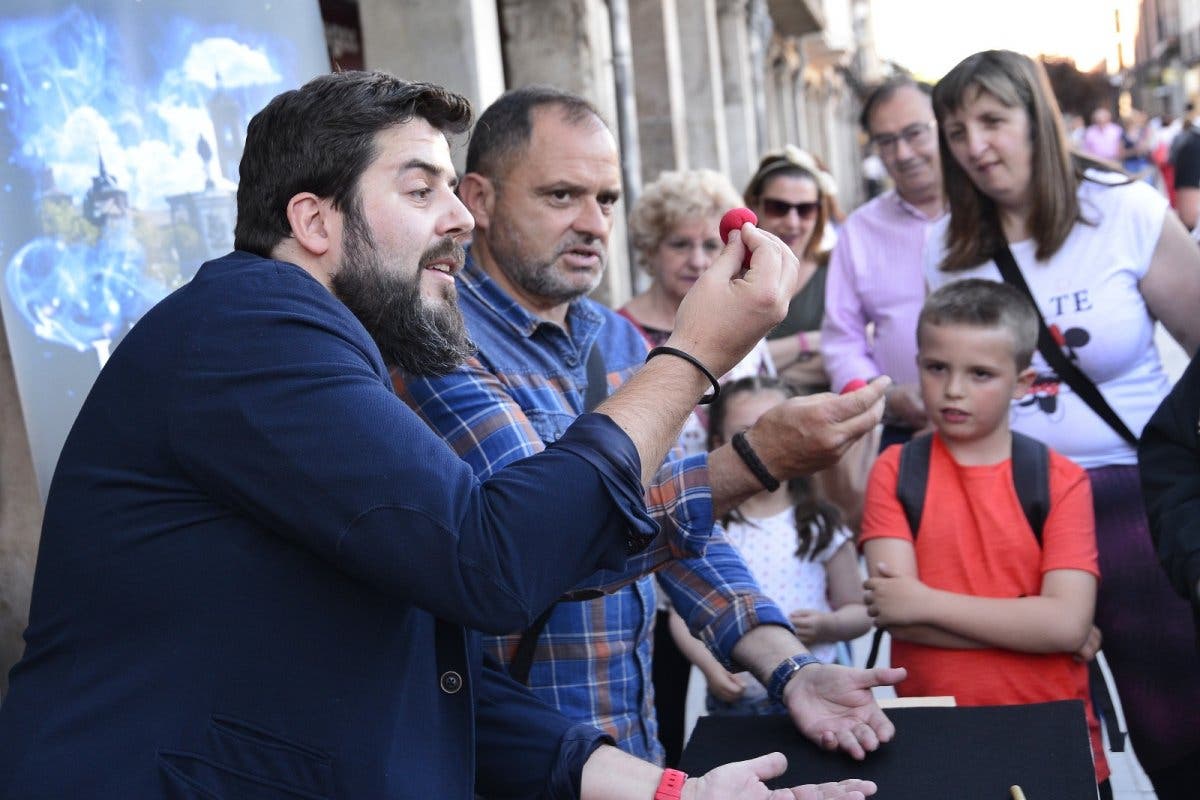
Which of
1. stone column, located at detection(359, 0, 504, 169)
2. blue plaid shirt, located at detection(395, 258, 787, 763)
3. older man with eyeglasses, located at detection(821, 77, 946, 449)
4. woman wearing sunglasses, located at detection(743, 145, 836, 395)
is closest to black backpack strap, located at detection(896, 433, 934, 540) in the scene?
blue plaid shirt, located at detection(395, 258, 787, 763)

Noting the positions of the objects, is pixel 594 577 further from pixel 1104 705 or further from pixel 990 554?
pixel 1104 705

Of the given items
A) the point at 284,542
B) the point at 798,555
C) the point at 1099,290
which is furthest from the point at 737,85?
the point at 284,542

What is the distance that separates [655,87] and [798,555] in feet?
20.3

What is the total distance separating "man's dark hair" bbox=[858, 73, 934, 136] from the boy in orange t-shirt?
1.81 meters

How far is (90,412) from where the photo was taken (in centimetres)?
179

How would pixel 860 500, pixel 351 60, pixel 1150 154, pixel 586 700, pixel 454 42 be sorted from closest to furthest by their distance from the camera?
pixel 586 700 → pixel 860 500 → pixel 454 42 → pixel 351 60 → pixel 1150 154

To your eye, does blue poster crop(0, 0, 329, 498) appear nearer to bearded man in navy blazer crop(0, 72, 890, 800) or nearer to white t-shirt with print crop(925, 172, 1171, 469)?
bearded man in navy blazer crop(0, 72, 890, 800)

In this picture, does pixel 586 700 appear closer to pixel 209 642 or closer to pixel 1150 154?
pixel 209 642

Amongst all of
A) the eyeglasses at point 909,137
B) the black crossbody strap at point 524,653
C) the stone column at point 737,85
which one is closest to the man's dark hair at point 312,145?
the black crossbody strap at point 524,653

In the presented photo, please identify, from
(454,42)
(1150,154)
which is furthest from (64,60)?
(1150,154)

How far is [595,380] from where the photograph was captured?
2.89 m

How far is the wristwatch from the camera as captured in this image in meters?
2.41

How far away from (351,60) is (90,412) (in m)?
6.29

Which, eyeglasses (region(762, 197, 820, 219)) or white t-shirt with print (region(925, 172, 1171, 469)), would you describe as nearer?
white t-shirt with print (region(925, 172, 1171, 469))
